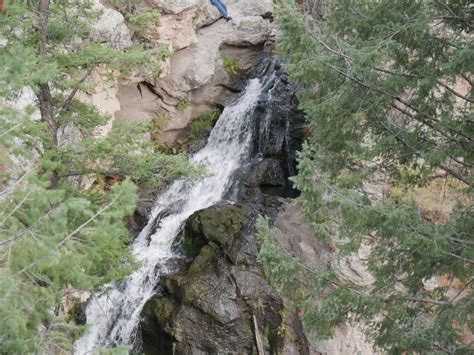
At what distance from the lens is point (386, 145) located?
6.49 metres

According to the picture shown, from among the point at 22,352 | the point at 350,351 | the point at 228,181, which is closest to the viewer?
the point at 22,352

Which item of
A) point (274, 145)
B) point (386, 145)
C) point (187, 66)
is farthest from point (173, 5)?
point (386, 145)

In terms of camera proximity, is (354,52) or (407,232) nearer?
(407,232)

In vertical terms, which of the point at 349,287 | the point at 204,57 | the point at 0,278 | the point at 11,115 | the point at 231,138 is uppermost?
the point at 11,115

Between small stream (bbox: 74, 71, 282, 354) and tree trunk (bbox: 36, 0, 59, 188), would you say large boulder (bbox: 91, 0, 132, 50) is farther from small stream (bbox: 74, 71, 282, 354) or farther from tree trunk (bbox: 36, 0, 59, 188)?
tree trunk (bbox: 36, 0, 59, 188)

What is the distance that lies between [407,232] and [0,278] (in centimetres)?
415

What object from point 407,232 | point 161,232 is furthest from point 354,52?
point 161,232

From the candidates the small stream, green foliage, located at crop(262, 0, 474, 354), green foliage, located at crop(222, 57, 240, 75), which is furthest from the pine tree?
green foliage, located at crop(222, 57, 240, 75)

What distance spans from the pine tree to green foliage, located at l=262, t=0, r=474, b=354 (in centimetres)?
233

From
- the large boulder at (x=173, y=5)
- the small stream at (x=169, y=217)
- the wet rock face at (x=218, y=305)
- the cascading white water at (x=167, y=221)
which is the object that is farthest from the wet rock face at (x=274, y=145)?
the large boulder at (x=173, y=5)

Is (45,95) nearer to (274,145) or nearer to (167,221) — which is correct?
(167,221)

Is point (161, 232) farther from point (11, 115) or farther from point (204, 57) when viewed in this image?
point (11, 115)

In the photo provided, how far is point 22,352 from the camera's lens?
13.6 feet

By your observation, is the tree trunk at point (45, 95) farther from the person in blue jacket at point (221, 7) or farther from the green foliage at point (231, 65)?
the person in blue jacket at point (221, 7)
